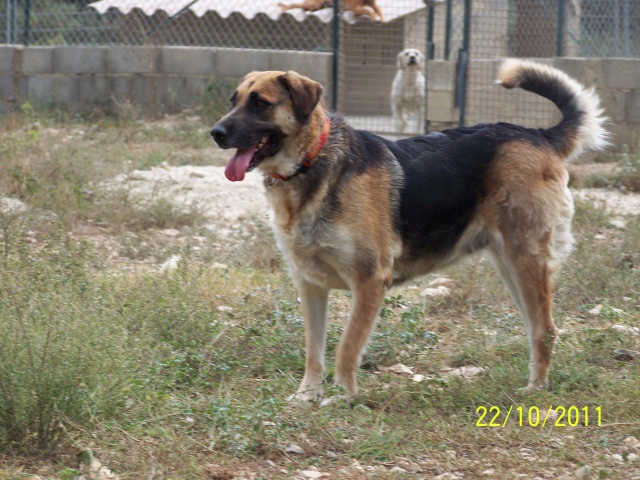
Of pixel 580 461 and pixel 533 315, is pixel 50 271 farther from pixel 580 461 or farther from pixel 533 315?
pixel 580 461

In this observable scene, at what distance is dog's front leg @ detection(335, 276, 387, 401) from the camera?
4133 millimetres

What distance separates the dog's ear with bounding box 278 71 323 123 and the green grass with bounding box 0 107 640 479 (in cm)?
137

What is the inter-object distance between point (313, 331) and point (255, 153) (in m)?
1.01

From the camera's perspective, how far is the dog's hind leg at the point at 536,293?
4391mm

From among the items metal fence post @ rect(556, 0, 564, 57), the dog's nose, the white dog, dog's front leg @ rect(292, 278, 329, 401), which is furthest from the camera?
the white dog

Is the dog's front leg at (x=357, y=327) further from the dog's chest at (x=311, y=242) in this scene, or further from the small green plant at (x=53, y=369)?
the small green plant at (x=53, y=369)

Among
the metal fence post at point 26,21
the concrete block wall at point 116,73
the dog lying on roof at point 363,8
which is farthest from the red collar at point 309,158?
the metal fence post at point 26,21

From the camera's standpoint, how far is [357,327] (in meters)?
4.16

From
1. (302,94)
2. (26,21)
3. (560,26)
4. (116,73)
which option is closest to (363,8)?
(560,26)

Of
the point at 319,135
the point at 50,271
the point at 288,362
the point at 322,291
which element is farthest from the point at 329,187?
the point at 50,271

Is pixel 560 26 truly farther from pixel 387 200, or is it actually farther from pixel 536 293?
pixel 387 200

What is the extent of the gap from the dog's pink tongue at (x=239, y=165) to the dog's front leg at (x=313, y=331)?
0.66 metres

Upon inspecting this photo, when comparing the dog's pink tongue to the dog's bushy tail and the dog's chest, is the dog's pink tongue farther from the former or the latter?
the dog's bushy tail

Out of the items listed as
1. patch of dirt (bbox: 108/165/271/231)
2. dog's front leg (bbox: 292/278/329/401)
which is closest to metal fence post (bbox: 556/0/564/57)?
patch of dirt (bbox: 108/165/271/231)
